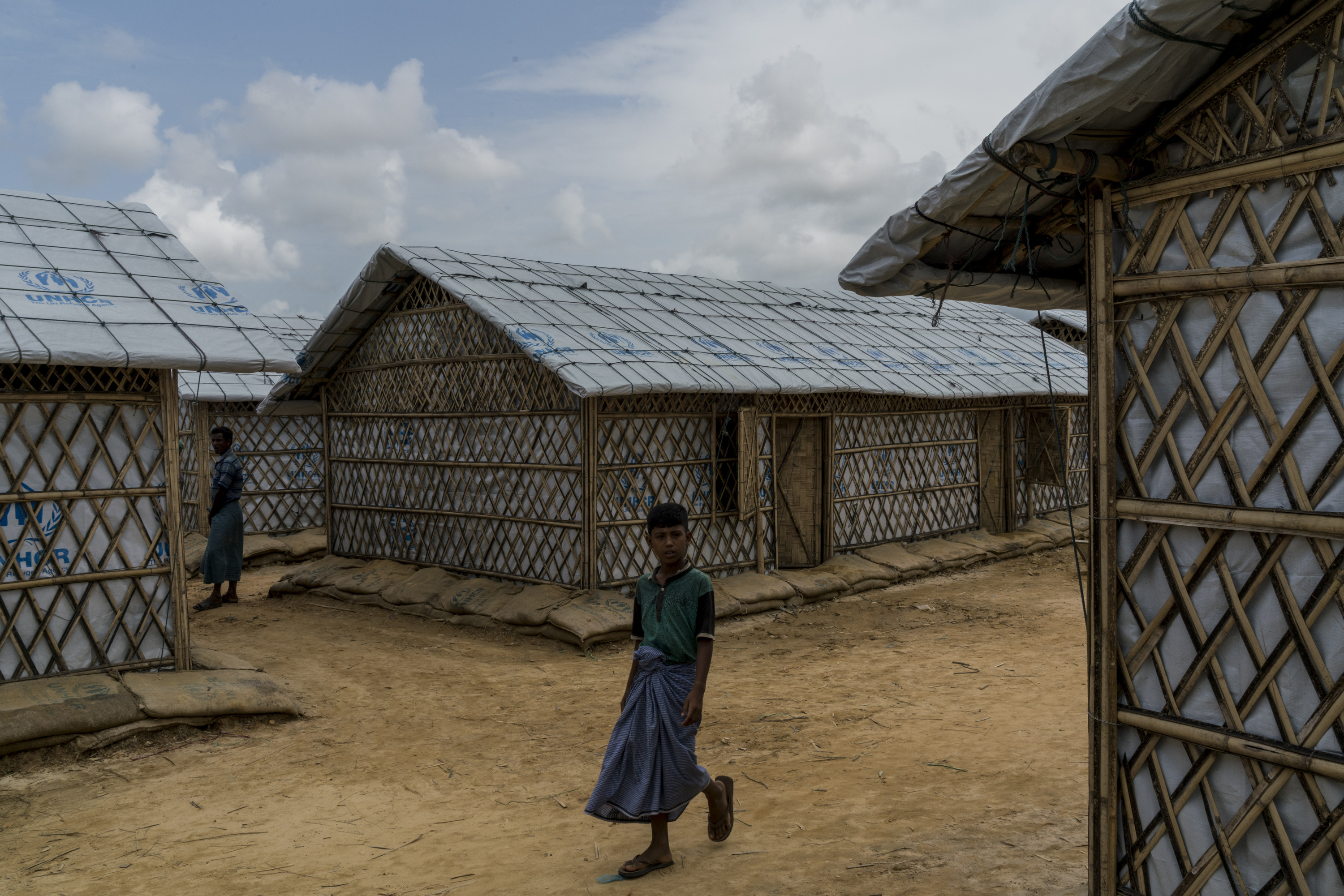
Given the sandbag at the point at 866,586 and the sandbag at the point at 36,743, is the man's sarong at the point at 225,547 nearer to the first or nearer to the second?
the sandbag at the point at 36,743

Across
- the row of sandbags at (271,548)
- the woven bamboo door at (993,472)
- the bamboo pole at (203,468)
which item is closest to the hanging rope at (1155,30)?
the woven bamboo door at (993,472)

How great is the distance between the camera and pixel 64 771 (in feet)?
16.3

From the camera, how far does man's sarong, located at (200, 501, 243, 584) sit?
909cm

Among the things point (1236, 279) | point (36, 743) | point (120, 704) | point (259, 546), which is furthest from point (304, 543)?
point (1236, 279)

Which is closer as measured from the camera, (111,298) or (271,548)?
(111,298)

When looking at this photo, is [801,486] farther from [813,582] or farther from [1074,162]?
[1074,162]

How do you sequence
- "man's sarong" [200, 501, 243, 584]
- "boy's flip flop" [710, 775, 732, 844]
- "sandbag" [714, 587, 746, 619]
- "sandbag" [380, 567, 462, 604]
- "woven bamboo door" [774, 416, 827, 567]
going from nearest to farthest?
"boy's flip flop" [710, 775, 732, 844]
"sandbag" [714, 587, 746, 619]
"sandbag" [380, 567, 462, 604]
"man's sarong" [200, 501, 243, 584]
"woven bamboo door" [774, 416, 827, 567]

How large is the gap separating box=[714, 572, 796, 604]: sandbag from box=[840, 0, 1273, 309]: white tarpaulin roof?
221 inches

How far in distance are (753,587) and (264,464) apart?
25.1 ft

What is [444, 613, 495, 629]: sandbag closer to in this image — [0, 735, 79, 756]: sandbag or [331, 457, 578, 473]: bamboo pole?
[331, 457, 578, 473]: bamboo pole

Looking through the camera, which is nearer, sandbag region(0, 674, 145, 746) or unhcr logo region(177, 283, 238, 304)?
sandbag region(0, 674, 145, 746)

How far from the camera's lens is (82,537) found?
18.6 ft

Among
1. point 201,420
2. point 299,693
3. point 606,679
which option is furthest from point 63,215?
point 201,420

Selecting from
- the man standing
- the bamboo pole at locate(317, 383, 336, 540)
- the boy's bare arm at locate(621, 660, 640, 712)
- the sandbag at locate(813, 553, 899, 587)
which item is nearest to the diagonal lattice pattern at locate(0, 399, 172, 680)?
the man standing
